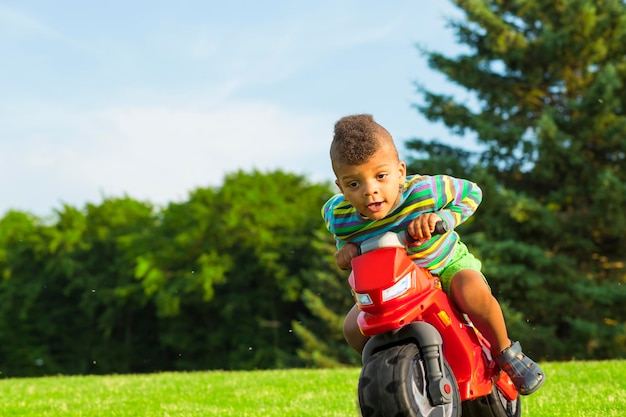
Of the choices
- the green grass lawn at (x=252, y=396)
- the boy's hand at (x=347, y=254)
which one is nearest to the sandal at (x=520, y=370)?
the boy's hand at (x=347, y=254)

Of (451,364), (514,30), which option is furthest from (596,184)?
(451,364)

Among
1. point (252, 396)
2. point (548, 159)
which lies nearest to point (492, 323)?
point (252, 396)

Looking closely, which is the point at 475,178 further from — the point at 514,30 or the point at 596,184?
the point at 514,30

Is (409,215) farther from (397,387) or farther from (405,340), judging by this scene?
(397,387)

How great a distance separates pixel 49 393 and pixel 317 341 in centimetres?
2634

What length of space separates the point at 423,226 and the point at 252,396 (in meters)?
5.78

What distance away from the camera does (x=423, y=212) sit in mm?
4457

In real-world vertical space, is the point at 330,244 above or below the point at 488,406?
below

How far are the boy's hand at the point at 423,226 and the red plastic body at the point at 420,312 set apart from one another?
115mm

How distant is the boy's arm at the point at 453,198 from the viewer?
14.7ft

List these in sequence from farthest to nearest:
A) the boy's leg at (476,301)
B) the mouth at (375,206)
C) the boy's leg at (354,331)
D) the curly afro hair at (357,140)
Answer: the boy's leg at (354,331) → the boy's leg at (476,301) → the mouth at (375,206) → the curly afro hair at (357,140)

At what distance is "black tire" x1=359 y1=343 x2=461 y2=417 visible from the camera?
13.6 ft

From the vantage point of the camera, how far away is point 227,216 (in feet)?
138

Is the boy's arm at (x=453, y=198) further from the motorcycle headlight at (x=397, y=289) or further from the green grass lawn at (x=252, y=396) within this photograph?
the green grass lawn at (x=252, y=396)
